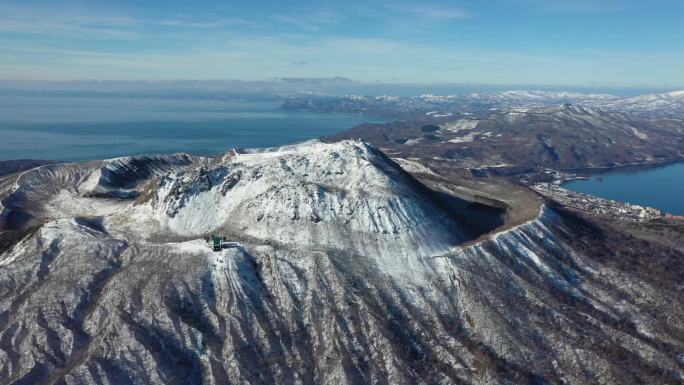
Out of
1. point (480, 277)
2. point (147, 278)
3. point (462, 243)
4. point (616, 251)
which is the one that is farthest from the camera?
point (616, 251)

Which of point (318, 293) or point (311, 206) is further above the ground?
point (311, 206)

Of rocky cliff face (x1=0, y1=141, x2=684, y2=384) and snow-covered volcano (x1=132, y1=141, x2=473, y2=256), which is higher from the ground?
snow-covered volcano (x1=132, y1=141, x2=473, y2=256)

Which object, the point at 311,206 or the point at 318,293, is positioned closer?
the point at 318,293

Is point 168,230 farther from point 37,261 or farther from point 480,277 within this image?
point 480,277

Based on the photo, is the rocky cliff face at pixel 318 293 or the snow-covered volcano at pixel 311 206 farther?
the snow-covered volcano at pixel 311 206

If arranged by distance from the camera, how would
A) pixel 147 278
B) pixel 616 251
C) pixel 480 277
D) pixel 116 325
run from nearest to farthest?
1. pixel 116 325
2. pixel 147 278
3. pixel 480 277
4. pixel 616 251

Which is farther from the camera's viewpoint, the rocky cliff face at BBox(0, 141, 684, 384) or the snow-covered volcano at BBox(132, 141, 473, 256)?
the snow-covered volcano at BBox(132, 141, 473, 256)

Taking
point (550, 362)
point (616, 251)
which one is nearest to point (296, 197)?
point (550, 362)

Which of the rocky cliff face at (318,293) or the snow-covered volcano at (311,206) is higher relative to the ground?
the snow-covered volcano at (311,206)
